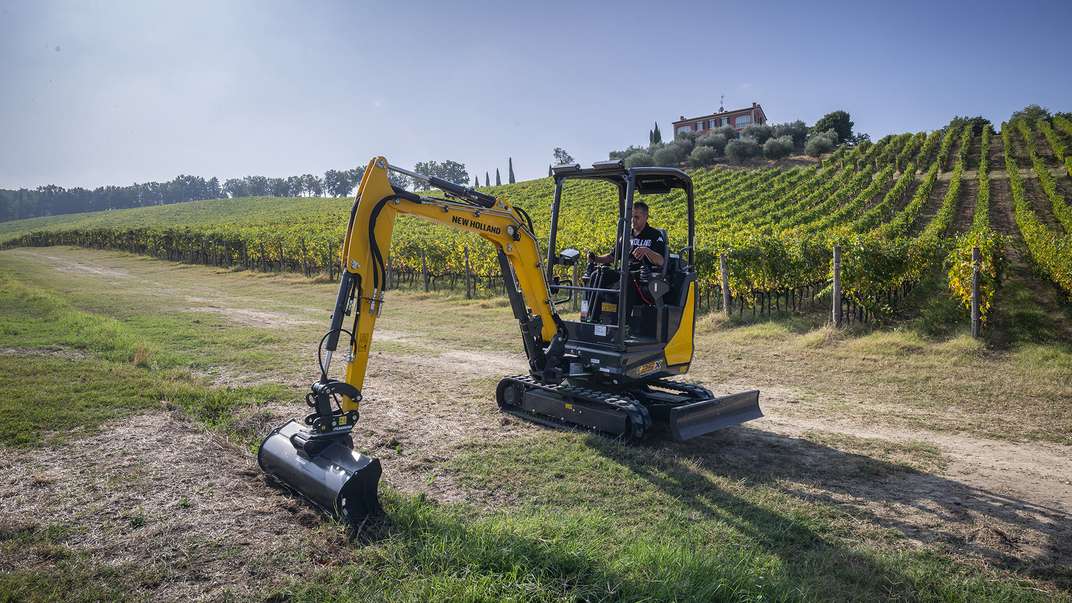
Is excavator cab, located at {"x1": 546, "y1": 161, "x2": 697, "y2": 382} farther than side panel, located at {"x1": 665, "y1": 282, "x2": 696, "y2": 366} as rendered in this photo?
No

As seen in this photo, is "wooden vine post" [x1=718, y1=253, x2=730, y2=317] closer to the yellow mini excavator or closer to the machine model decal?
the yellow mini excavator

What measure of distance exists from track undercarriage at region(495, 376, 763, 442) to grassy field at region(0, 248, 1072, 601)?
9.9 inches

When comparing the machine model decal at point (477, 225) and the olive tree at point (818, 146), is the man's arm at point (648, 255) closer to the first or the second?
the machine model decal at point (477, 225)

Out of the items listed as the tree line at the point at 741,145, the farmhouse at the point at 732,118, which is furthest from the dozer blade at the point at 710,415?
the farmhouse at the point at 732,118

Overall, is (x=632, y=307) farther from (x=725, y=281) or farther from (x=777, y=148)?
(x=777, y=148)

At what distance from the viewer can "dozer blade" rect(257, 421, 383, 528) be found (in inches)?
172

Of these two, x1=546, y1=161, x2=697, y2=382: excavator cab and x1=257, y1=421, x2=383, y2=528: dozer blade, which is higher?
x1=546, y1=161, x2=697, y2=382: excavator cab

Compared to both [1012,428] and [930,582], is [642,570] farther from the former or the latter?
[1012,428]

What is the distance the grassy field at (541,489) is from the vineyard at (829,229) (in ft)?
10.2

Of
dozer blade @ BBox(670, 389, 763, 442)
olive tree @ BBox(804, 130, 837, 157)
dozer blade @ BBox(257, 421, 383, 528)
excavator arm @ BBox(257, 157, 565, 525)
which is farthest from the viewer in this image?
olive tree @ BBox(804, 130, 837, 157)

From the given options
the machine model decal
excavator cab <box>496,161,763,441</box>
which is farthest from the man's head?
the machine model decal

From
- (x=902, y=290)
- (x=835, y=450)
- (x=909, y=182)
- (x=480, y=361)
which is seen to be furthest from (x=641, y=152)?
(x=835, y=450)

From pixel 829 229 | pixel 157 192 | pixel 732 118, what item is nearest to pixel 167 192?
pixel 157 192

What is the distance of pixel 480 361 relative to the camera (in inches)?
439
